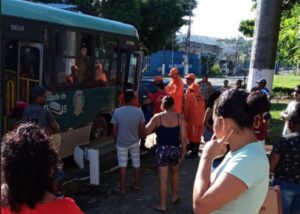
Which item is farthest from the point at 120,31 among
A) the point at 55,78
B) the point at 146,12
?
the point at 146,12

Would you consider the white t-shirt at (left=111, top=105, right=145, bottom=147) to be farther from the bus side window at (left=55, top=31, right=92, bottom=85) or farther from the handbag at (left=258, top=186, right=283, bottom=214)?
the handbag at (left=258, top=186, right=283, bottom=214)

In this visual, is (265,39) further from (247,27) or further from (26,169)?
(247,27)

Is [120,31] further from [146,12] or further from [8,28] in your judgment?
[146,12]

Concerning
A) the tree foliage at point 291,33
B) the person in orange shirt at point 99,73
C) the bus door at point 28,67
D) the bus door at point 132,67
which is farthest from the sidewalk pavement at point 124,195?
the tree foliage at point 291,33

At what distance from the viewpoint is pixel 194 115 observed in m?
9.45

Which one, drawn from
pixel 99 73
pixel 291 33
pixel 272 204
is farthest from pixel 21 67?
pixel 291 33

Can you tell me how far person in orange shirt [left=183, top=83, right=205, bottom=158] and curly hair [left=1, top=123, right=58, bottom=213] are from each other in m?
7.37

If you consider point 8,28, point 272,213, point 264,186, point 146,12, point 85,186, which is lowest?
point 85,186

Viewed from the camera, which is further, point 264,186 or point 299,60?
point 299,60

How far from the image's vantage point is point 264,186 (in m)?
2.34

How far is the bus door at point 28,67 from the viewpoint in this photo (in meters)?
7.32

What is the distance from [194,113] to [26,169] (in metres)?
7.51

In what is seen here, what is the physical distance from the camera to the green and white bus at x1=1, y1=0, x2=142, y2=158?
7.04 m

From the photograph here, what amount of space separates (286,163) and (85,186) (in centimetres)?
413
